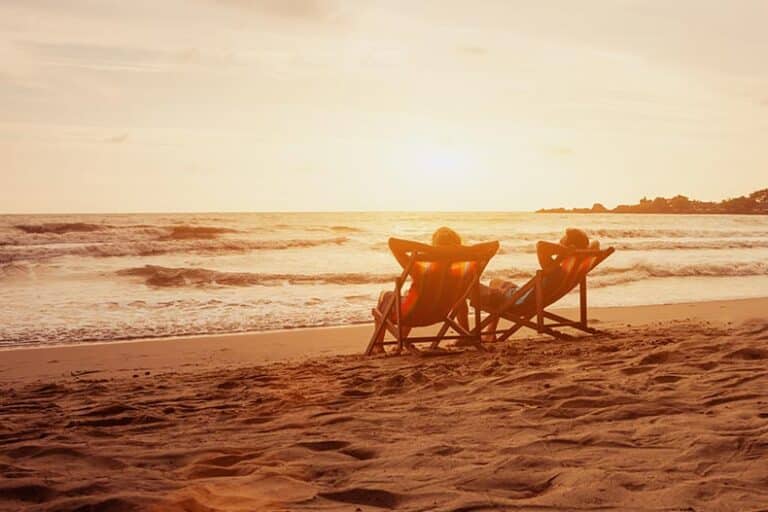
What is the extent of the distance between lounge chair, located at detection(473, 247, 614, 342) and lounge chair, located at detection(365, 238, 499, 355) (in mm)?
307

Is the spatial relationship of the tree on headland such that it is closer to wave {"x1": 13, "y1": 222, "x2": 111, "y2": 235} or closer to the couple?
wave {"x1": 13, "y1": 222, "x2": 111, "y2": 235}

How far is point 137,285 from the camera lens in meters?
17.3

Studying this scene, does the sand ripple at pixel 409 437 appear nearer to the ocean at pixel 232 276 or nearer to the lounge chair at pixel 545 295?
the lounge chair at pixel 545 295

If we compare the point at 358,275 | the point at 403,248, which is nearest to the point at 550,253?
the point at 403,248

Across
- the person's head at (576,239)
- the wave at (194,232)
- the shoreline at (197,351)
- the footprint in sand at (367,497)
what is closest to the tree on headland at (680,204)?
the wave at (194,232)

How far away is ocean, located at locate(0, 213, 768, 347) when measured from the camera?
11.6 meters

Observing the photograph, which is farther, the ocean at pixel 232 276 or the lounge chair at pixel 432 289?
the ocean at pixel 232 276

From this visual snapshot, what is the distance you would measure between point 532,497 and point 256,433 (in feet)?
6.02

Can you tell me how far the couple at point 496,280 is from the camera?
812 centimetres

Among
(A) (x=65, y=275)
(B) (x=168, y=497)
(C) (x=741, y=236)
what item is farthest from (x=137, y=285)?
(C) (x=741, y=236)

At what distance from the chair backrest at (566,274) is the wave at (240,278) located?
9.24m

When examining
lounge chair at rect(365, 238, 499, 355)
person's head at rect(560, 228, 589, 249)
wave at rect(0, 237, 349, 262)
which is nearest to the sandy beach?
lounge chair at rect(365, 238, 499, 355)

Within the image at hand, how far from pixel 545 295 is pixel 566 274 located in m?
0.33

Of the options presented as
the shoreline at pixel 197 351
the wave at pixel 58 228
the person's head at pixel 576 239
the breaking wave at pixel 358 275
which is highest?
the wave at pixel 58 228
